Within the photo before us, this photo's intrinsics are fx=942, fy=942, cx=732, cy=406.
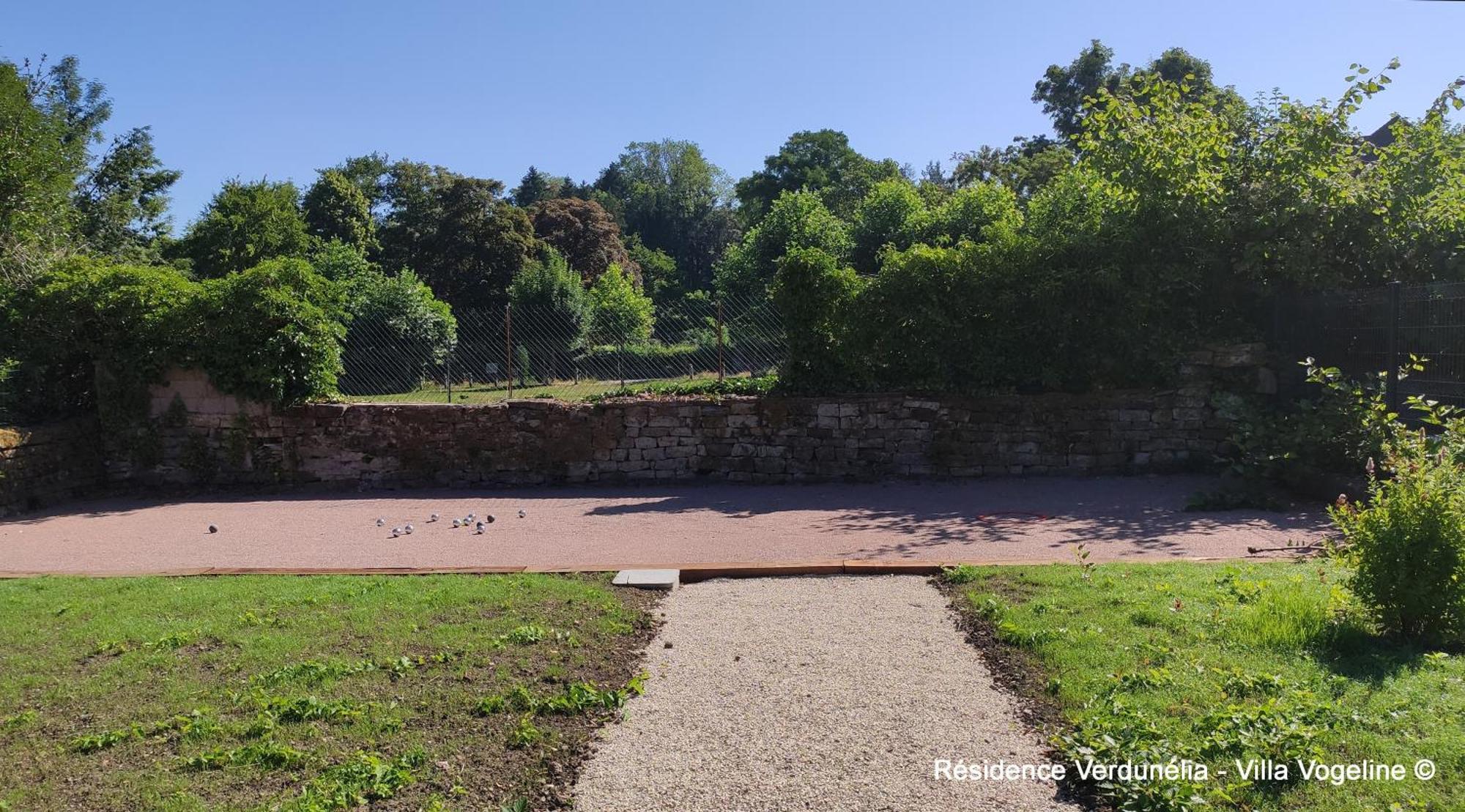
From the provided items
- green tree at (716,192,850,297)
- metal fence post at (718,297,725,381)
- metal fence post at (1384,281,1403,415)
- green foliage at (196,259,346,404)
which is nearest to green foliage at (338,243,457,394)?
green foliage at (196,259,346,404)

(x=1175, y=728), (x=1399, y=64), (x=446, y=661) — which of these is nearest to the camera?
(x=1175, y=728)

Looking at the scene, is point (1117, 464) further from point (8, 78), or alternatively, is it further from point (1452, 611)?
point (8, 78)

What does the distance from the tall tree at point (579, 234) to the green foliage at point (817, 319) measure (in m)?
38.8

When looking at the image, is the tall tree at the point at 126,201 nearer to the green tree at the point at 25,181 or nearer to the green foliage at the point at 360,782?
the green tree at the point at 25,181

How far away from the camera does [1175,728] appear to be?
355 cm

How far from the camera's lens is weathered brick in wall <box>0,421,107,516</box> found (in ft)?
35.5

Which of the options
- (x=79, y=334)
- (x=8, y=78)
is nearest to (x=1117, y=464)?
(x=79, y=334)

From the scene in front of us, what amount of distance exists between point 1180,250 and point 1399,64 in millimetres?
3153

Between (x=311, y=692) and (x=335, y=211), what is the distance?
44841 millimetres

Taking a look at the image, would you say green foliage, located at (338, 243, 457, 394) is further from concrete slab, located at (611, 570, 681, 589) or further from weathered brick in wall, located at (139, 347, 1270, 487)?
concrete slab, located at (611, 570, 681, 589)

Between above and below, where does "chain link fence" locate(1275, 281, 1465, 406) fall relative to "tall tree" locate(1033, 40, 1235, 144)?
below

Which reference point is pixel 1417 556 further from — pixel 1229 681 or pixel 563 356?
pixel 563 356

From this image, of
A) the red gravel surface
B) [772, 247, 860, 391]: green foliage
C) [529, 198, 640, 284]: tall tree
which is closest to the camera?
the red gravel surface

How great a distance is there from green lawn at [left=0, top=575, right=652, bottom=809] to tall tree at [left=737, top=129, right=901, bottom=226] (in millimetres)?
50320
